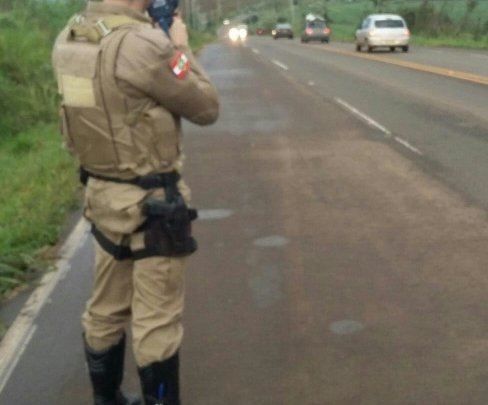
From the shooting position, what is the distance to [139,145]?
4.30 meters

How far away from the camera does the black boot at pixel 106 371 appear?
4785 mm

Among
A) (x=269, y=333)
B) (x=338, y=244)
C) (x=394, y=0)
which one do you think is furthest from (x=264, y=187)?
(x=394, y=0)

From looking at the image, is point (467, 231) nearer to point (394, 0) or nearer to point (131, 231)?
point (131, 231)

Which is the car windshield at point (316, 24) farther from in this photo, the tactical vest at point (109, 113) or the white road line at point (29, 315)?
the tactical vest at point (109, 113)

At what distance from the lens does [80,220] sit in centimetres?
1013

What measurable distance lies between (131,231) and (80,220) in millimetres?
5830

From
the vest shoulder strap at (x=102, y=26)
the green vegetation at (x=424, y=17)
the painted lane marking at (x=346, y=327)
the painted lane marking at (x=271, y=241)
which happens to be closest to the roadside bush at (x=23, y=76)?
the painted lane marking at (x=271, y=241)

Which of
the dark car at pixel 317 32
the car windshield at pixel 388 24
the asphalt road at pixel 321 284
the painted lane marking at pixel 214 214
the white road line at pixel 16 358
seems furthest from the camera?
the dark car at pixel 317 32

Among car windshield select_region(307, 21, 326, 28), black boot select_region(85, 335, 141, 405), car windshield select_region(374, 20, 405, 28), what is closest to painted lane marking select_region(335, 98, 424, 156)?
black boot select_region(85, 335, 141, 405)

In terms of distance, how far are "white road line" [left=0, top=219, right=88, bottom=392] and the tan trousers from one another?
1.33 meters

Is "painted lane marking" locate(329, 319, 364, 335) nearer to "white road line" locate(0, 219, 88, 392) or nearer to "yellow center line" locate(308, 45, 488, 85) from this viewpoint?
"white road line" locate(0, 219, 88, 392)

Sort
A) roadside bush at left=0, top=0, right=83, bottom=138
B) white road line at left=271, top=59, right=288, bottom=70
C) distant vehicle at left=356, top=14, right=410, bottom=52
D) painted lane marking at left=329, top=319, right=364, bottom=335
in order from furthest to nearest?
distant vehicle at left=356, top=14, right=410, bottom=52 → white road line at left=271, top=59, right=288, bottom=70 → roadside bush at left=0, top=0, right=83, bottom=138 → painted lane marking at left=329, top=319, right=364, bottom=335

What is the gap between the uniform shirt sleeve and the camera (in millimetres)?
4180

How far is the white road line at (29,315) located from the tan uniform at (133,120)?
1591 mm
